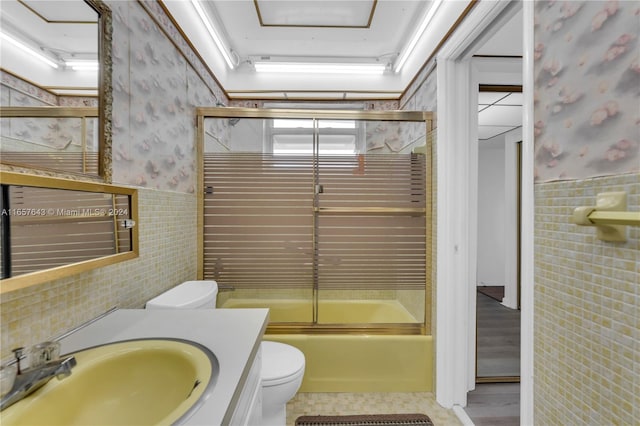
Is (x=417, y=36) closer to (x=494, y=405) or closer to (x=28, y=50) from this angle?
(x=28, y=50)

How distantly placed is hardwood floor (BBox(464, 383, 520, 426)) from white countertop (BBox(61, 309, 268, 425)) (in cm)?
157

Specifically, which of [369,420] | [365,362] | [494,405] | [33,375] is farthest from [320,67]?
[494,405]

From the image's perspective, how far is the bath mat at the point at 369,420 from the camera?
1617mm

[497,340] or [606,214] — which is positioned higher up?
[606,214]

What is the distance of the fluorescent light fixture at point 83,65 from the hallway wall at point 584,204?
1605 millimetres

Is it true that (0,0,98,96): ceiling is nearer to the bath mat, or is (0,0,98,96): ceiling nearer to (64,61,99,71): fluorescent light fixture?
(64,61,99,71): fluorescent light fixture

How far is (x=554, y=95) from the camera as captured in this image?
3.02ft

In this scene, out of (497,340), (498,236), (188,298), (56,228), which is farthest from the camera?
(498,236)

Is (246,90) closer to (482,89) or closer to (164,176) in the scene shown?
(164,176)

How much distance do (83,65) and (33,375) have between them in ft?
3.23

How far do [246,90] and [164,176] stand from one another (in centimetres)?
140

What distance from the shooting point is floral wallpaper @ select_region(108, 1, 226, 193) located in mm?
1217

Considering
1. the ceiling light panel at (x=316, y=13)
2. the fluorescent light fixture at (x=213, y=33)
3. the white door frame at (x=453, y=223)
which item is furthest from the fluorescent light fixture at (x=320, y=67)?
the white door frame at (x=453, y=223)

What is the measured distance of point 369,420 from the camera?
5.42 feet
